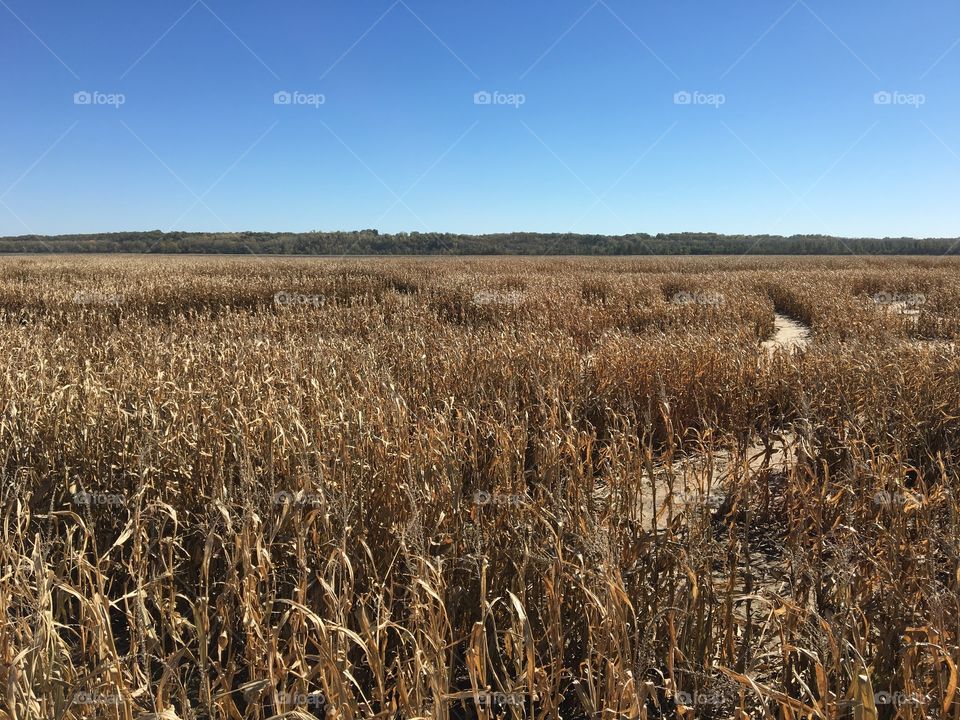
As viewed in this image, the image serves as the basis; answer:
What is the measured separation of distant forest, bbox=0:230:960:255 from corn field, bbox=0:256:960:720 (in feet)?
273

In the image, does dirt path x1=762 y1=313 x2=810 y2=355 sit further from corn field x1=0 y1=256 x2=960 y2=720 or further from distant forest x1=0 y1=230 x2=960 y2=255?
distant forest x1=0 y1=230 x2=960 y2=255

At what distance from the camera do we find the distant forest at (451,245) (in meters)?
89.1

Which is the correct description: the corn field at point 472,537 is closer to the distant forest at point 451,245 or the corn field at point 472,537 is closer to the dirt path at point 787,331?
the dirt path at point 787,331

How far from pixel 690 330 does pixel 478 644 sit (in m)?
6.13

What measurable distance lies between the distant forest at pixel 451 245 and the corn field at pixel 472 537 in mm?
83309

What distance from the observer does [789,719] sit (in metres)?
1.50

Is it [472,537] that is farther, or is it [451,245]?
[451,245]

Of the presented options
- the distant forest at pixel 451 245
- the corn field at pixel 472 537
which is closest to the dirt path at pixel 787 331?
the corn field at pixel 472 537

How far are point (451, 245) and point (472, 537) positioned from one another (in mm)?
96813

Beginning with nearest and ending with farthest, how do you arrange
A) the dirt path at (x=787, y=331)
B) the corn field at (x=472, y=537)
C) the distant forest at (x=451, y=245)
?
the corn field at (x=472, y=537), the dirt path at (x=787, y=331), the distant forest at (x=451, y=245)

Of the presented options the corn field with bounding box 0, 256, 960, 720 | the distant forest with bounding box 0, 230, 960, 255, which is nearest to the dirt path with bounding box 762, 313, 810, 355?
the corn field with bounding box 0, 256, 960, 720

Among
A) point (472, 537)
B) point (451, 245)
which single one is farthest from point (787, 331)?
point (451, 245)

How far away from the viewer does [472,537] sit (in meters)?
2.32

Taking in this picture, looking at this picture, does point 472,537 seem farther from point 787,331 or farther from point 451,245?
point 451,245
